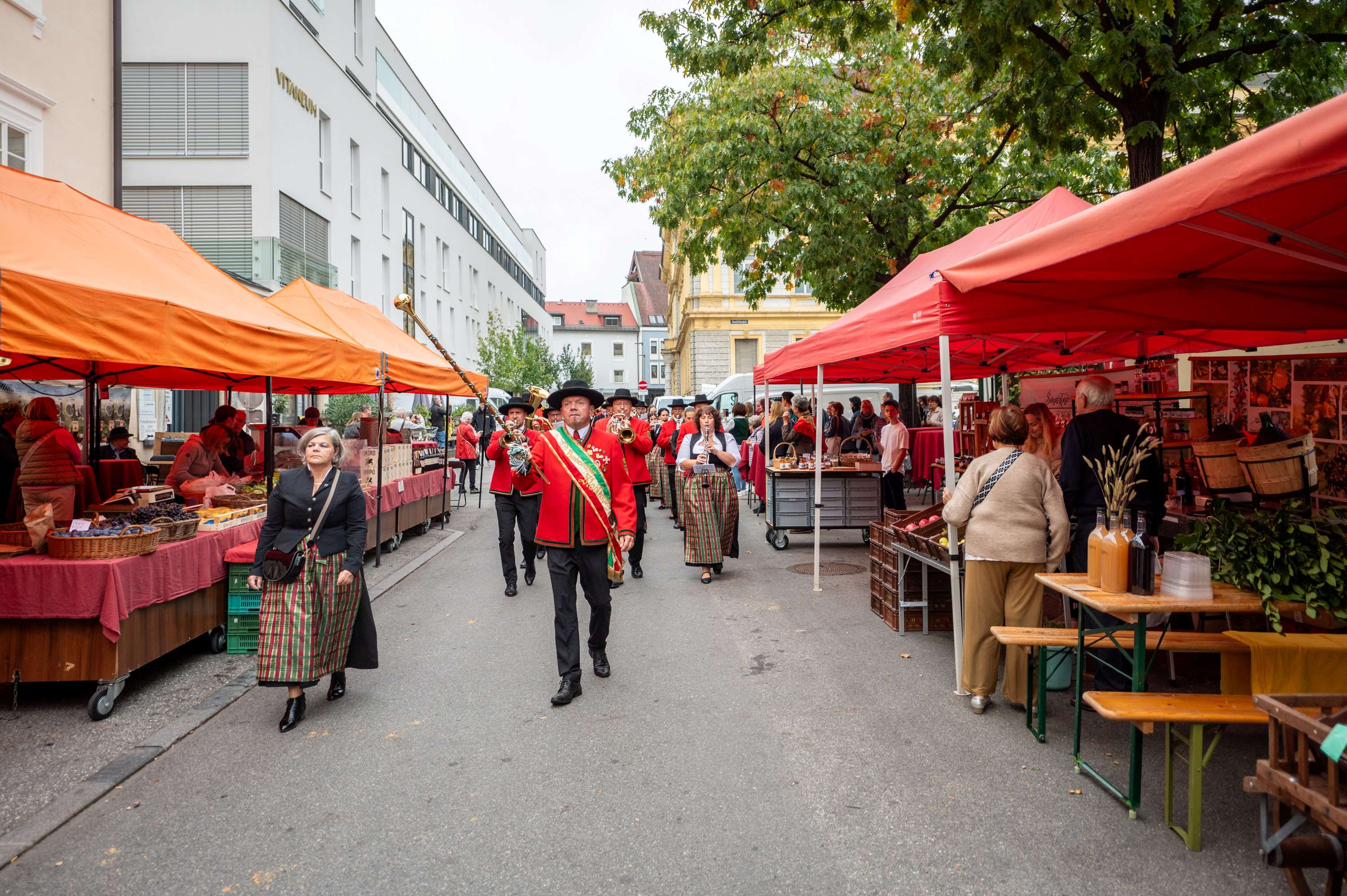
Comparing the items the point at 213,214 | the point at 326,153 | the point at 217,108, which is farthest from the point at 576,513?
the point at 326,153

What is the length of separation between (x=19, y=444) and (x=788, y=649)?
7.39 m


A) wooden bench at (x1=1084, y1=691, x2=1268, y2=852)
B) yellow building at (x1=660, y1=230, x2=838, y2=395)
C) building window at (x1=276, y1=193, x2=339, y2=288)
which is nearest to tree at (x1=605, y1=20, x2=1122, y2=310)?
building window at (x1=276, y1=193, x2=339, y2=288)

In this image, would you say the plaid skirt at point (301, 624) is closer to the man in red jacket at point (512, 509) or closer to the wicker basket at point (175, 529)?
the wicker basket at point (175, 529)

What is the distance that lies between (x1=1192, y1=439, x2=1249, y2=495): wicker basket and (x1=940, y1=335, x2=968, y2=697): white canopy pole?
210 cm

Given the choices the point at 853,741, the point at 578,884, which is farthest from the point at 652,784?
the point at 853,741

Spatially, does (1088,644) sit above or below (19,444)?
below

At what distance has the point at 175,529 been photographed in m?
5.78

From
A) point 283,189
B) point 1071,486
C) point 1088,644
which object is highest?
point 283,189

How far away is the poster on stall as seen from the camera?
7.03 metres

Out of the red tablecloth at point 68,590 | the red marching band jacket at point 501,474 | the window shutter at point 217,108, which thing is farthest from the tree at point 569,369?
the red tablecloth at point 68,590

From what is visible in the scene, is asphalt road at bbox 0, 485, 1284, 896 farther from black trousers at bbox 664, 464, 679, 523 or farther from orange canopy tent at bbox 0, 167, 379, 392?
black trousers at bbox 664, 464, 679, 523

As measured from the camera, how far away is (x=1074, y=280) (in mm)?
5332

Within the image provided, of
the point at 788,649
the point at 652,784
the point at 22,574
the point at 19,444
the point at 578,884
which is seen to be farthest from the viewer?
the point at 19,444

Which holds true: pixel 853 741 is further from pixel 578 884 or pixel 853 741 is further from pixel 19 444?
pixel 19 444
